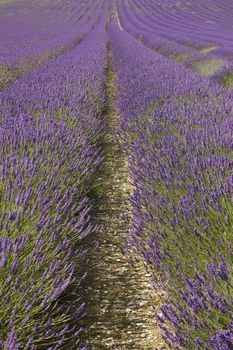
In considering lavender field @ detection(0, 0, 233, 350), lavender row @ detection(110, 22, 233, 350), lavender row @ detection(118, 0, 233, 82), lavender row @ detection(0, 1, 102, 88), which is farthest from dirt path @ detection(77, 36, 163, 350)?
lavender row @ detection(118, 0, 233, 82)

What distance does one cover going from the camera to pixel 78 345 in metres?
1.86

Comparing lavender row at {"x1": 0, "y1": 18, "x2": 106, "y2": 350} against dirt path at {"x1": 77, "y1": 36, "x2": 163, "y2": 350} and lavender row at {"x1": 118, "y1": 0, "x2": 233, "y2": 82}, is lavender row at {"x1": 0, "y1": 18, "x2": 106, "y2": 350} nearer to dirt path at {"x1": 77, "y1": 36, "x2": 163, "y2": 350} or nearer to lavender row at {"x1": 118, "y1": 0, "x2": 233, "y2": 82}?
dirt path at {"x1": 77, "y1": 36, "x2": 163, "y2": 350}

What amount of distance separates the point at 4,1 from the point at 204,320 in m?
49.1

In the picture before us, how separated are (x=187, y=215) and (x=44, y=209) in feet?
2.13

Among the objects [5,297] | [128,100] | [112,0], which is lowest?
[112,0]

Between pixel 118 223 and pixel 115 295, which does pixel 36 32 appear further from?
pixel 115 295

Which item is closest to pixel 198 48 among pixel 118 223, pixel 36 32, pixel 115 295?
pixel 36 32

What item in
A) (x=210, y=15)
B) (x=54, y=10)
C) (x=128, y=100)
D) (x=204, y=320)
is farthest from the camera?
(x=54, y=10)

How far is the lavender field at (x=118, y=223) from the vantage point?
5.00 feet

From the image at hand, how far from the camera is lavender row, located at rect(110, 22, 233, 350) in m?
1.39

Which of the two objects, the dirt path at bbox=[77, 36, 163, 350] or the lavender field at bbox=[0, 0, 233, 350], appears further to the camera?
the dirt path at bbox=[77, 36, 163, 350]

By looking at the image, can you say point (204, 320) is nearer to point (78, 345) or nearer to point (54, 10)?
point (78, 345)

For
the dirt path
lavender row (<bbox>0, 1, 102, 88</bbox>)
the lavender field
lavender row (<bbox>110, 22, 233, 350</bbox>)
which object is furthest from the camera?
lavender row (<bbox>0, 1, 102, 88</bbox>)

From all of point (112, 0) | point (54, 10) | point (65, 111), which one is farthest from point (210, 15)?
point (65, 111)
